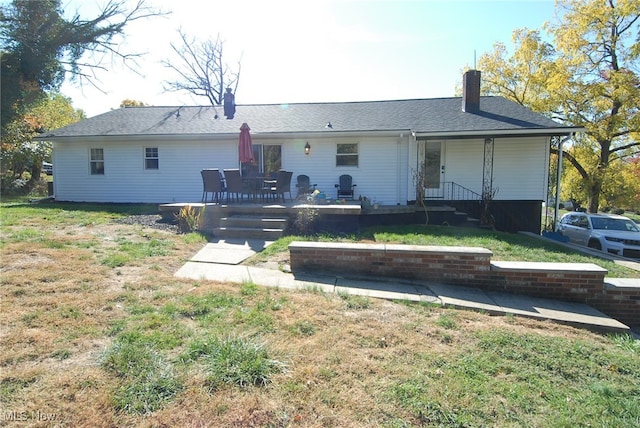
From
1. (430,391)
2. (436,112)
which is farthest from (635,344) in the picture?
(436,112)

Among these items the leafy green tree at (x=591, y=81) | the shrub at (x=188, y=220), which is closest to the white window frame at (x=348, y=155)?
the shrub at (x=188, y=220)

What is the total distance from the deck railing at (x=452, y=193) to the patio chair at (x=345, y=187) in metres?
2.76

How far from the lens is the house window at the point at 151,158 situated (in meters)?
13.1

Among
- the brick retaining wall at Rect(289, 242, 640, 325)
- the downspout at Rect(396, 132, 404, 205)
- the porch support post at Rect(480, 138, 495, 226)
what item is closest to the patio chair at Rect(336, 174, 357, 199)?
the downspout at Rect(396, 132, 404, 205)

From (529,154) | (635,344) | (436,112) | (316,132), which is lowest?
(635,344)

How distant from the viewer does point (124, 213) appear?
10195 mm

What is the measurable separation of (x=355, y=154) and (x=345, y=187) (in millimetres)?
1263

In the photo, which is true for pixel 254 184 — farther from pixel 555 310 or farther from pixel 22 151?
pixel 22 151

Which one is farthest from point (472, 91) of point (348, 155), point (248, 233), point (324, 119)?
point (248, 233)

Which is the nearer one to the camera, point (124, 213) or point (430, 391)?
point (430, 391)

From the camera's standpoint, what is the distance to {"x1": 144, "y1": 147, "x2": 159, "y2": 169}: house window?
13086 millimetres

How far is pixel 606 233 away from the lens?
1096 centimetres

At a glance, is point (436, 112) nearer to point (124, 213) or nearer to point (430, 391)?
point (124, 213)

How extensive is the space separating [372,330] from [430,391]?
967 millimetres
